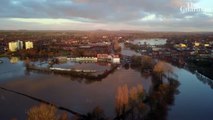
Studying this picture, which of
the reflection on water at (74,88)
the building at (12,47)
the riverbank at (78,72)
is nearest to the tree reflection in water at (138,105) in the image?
the reflection on water at (74,88)

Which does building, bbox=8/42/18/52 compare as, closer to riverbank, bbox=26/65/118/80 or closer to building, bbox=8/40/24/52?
building, bbox=8/40/24/52

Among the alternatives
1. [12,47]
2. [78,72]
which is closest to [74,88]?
[78,72]

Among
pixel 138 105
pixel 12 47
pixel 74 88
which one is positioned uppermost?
pixel 12 47

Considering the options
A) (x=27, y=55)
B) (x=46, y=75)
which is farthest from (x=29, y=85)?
(x=27, y=55)

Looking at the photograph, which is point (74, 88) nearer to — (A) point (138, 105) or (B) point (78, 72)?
(B) point (78, 72)

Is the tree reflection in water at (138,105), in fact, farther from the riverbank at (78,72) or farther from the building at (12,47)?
the building at (12,47)

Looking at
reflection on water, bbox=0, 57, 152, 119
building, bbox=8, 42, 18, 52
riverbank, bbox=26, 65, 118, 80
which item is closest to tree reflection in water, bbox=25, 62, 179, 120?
reflection on water, bbox=0, 57, 152, 119

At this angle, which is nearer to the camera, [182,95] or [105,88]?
[182,95]

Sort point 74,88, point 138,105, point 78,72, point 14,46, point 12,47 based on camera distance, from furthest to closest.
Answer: point 14,46, point 12,47, point 78,72, point 74,88, point 138,105

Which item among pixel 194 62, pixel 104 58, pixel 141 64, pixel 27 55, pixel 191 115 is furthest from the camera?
pixel 27 55

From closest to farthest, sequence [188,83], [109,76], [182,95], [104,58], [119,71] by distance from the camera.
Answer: [182,95], [188,83], [109,76], [119,71], [104,58]

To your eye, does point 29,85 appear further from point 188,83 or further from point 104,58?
point 104,58
